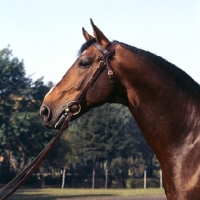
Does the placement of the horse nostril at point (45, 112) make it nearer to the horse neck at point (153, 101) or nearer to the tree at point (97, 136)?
the horse neck at point (153, 101)

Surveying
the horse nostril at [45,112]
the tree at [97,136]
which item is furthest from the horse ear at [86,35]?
the tree at [97,136]

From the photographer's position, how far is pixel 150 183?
60812mm

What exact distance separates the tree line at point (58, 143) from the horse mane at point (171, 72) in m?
42.8

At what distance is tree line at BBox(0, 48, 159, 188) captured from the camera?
47.9 meters

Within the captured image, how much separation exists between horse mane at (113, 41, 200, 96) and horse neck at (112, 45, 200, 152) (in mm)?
32

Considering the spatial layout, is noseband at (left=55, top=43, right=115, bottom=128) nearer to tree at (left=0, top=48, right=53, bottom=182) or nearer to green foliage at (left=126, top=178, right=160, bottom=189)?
tree at (left=0, top=48, right=53, bottom=182)

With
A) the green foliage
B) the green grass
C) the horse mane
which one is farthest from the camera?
the green foliage

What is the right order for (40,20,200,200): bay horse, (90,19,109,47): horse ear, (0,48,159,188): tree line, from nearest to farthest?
1. (40,20,200,200): bay horse
2. (90,19,109,47): horse ear
3. (0,48,159,188): tree line

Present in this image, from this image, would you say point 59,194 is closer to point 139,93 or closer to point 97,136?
point 97,136

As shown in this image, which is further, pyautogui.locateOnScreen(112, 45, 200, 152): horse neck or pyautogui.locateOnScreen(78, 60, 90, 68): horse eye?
pyautogui.locateOnScreen(78, 60, 90, 68): horse eye

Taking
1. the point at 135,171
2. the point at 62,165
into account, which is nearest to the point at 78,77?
the point at 62,165

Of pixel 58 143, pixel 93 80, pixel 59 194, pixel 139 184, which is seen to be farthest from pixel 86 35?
pixel 139 184

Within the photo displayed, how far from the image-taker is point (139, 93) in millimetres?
4402

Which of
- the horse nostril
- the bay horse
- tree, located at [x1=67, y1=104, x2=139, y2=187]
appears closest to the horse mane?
the bay horse
